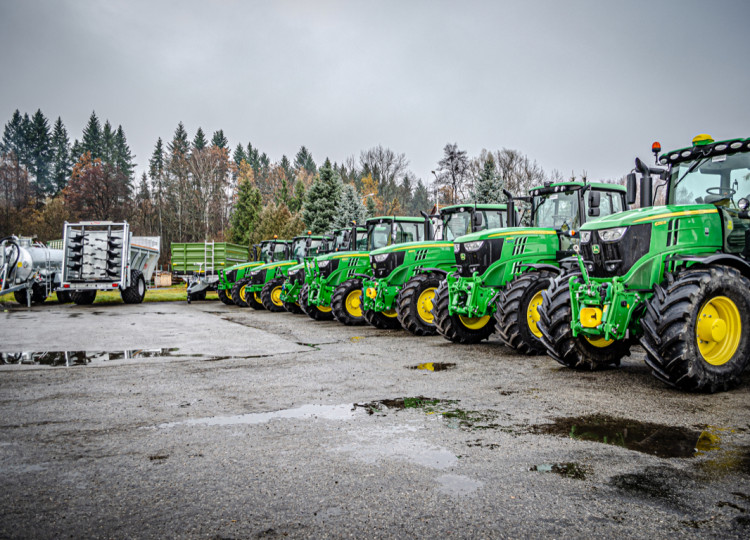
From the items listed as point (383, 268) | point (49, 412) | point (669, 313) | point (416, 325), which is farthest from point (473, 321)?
point (49, 412)

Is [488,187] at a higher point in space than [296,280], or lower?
higher

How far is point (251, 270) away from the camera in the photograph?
2131cm

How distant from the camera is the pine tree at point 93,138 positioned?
78.2 m

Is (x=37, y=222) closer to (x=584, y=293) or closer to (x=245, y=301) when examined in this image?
(x=245, y=301)

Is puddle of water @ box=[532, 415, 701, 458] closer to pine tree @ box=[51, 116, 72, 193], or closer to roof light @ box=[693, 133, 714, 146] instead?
roof light @ box=[693, 133, 714, 146]

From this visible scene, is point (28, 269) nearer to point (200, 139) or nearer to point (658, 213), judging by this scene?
point (658, 213)

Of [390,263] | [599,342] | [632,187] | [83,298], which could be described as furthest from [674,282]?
[83,298]

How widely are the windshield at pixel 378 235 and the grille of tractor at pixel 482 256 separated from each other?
19.1ft

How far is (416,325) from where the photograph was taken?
1077cm

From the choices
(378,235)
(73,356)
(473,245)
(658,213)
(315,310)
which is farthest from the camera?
(378,235)

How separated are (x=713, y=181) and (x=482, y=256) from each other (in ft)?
11.4

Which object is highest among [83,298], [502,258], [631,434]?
[502,258]

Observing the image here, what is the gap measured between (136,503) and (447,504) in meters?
1.63

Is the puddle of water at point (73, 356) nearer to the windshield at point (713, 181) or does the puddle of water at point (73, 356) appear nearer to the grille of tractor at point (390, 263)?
the grille of tractor at point (390, 263)
